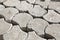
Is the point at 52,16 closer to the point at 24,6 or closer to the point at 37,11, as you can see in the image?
the point at 37,11

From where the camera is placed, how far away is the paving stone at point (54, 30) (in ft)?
3.46

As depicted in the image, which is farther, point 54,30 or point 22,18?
point 22,18

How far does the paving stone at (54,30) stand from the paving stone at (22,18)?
19 centimetres

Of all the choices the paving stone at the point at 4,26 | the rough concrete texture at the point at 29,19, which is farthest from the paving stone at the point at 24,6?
the paving stone at the point at 4,26

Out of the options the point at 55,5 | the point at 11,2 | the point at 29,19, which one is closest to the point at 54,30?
the point at 29,19

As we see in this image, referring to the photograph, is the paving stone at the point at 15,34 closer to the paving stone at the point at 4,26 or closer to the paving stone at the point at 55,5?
the paving stone at the point at 4,26

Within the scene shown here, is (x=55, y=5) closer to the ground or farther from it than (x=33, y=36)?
farther from it

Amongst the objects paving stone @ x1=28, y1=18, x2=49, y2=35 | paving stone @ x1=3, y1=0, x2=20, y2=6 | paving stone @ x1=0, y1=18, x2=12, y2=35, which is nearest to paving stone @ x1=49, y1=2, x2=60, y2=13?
paving stone @ x1=28, y1=18, x2=49, y2=35

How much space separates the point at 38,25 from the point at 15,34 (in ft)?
0.68

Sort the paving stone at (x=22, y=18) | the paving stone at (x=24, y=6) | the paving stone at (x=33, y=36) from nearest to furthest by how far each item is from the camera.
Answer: the paving stone at (x=33, y=36), the paving stone at (x=22, y=18), the paving stone at (x=24, y=6)

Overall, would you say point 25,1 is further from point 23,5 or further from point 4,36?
point 4,36

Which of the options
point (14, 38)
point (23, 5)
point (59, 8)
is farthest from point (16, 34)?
point (59, 8)

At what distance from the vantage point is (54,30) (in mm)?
1096

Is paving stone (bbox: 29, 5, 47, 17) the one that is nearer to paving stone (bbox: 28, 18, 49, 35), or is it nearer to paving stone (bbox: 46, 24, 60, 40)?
paving stone (bbox: 28, 18, 49, 35)
